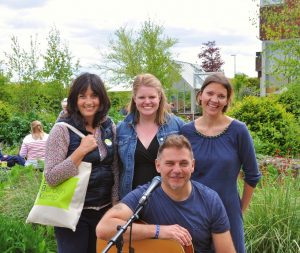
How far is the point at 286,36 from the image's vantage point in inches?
536

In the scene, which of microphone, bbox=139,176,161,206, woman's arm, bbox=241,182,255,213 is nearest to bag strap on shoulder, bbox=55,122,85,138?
microphone, bbox=139,176,161,206

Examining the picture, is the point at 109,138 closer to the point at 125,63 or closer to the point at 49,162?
the point at 49,162

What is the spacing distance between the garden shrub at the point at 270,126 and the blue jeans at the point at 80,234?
7.52 metres

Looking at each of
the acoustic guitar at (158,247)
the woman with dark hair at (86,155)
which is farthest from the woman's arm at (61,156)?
the acoustic guitar at (158,247)

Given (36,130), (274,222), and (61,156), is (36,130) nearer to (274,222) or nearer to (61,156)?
(274,222)

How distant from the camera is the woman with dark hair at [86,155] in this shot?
136 inches

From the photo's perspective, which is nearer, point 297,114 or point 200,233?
point 200,233

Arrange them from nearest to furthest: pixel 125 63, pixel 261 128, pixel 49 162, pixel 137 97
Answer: pixel 49 162 < pixel 137 97 < pixel 261 128 < pixel 125 63

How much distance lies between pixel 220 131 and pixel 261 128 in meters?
8.14

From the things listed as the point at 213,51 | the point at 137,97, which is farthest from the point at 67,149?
the point at 213,51

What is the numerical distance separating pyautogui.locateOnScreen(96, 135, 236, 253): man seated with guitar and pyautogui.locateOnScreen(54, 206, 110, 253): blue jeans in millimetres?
578

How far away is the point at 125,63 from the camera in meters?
32.5

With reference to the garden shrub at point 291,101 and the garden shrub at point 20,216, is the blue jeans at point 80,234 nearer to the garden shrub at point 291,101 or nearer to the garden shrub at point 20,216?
the garden shrub at point 20,216

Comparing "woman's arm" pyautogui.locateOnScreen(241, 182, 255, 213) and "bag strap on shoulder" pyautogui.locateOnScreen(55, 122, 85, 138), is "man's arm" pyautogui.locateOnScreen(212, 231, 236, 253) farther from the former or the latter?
"bag strap on shoulder" pyautogui.locateOnScreen(55, 122, 85, 138)
